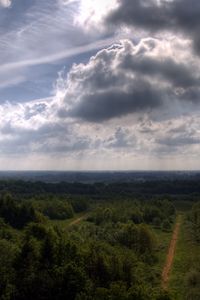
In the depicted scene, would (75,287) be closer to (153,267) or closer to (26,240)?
(26,240)

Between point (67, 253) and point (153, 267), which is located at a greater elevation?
point (67, 253)

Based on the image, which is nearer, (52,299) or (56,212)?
(52,299)

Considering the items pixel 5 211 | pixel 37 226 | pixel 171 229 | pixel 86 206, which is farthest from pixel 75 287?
pixel 86 206

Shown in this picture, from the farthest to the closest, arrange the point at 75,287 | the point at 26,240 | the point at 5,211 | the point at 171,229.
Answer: the point at 171,229 → the point at 5,211 → the point at 26,240 → the point at 75,287

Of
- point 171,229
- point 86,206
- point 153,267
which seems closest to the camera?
point 153,267

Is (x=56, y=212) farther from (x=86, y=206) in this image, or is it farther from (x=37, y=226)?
(x=37, y=226)

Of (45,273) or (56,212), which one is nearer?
(45,273)

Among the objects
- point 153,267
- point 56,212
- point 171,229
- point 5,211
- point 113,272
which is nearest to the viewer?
point 113,272

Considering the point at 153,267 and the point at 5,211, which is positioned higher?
the point at 5,211

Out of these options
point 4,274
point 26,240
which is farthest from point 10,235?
point 4,274
